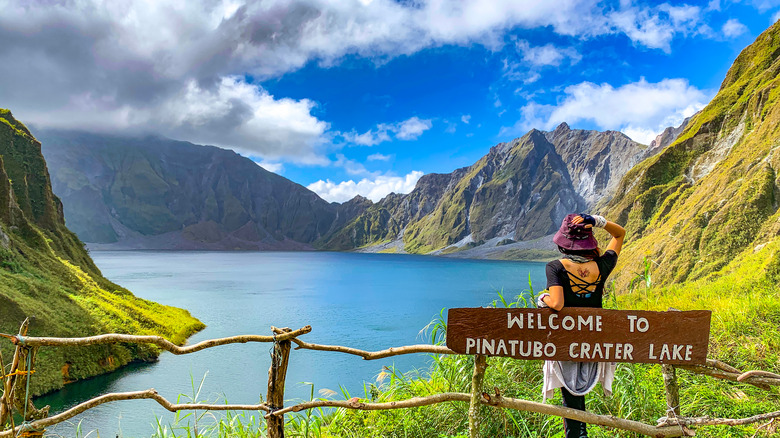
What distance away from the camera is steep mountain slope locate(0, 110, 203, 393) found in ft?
75.9

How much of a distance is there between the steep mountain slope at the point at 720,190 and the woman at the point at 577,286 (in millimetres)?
16105

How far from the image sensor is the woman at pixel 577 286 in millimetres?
3387

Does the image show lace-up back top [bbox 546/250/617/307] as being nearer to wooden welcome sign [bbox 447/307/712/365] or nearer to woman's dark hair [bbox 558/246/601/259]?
woman's dark hair [bbox 558/246/601/259]

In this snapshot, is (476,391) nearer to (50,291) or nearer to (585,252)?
(585,252)

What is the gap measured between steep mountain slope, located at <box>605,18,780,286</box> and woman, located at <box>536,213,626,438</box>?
16105 millimetres

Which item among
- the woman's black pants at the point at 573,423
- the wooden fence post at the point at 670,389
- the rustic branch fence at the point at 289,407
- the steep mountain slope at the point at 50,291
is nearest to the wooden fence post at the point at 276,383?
the rustic branch fence at the point at 289,407

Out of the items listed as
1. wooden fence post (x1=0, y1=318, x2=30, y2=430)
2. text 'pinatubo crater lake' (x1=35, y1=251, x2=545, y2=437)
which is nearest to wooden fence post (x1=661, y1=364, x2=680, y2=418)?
wooden fence post (x1=0, y1=318, x2=30, y2=430)

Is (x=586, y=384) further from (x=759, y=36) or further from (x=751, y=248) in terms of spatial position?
(x=759, y=36)

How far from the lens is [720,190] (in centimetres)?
3425

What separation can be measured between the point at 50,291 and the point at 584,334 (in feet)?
113

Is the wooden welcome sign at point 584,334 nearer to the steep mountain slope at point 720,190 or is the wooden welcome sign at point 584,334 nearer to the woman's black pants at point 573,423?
the woman's black pants at point 573,423

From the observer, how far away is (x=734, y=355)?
6.09 meters

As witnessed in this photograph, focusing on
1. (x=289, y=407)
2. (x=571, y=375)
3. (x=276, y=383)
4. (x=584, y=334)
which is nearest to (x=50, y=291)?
(x=276, y=383)

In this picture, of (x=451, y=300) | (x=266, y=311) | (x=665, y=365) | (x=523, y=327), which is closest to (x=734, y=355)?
(x=665, y=365)
